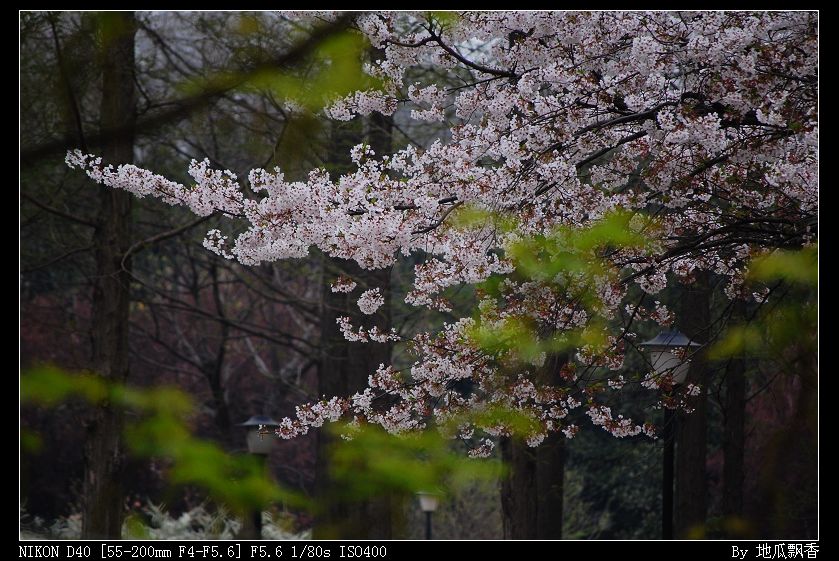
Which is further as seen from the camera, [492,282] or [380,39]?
[492,282]

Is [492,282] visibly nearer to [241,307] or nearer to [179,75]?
[179,75]

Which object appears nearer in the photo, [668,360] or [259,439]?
[668,360]

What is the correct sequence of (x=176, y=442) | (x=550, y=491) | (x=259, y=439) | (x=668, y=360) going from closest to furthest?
(x=176, y=442), (x=668, y=360), (x=259, y=439), (x=550, y=491)

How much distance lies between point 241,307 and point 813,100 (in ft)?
44.3

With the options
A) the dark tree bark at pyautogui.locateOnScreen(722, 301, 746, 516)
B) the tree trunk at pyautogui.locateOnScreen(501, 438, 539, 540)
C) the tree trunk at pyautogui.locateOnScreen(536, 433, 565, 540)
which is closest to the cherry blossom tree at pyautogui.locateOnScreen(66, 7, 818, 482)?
the tree trunk at pyautogui.locateOnScreen(501, 438, 539, 540)

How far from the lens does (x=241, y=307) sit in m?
16.8
